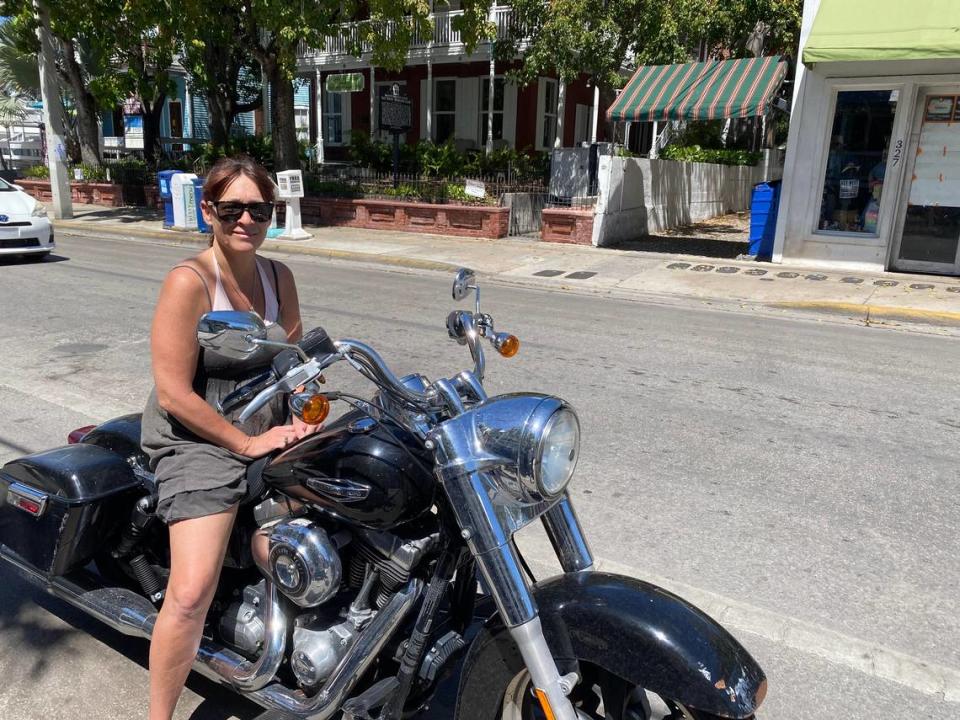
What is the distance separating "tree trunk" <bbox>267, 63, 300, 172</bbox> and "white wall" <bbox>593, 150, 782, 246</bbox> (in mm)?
7972

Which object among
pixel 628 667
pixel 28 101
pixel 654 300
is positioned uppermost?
pixel 28 101

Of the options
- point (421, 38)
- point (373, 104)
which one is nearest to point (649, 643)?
point (421, 38)

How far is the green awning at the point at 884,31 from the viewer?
10.7 meters

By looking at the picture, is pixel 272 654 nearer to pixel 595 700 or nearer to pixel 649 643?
pixel 595 700

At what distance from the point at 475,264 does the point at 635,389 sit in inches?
285

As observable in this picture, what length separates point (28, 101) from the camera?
37.4 m

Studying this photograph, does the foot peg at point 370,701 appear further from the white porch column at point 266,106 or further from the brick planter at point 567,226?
the white porch column at point 266,106

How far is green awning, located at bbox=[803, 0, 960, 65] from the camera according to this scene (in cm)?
1068

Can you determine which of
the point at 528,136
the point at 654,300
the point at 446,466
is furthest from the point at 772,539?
the point at 528,136

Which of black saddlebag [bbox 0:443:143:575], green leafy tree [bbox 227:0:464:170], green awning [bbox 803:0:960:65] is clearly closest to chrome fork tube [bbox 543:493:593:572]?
black saddlebag [bbox 0:443:143:575]

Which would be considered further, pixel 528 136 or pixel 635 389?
pixel 528 136

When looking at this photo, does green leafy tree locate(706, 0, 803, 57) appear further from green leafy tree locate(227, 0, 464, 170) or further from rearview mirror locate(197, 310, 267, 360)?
rearview mirror locate(197, 310, 267, 360)

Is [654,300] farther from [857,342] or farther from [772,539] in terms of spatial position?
[772,539]

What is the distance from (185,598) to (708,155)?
73.7ft
